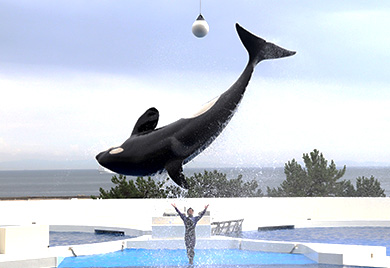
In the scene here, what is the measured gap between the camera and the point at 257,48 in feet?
22.9

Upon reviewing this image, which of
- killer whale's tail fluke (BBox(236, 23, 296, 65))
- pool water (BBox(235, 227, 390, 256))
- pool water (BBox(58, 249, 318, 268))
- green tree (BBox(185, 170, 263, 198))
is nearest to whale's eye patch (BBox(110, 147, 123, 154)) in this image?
killer whale's tail fluke (BBox(236, 23, 296, 65))

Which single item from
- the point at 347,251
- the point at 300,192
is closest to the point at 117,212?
the point at 347,251

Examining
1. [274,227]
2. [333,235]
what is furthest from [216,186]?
[333,235]

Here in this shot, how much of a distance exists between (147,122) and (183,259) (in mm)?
5534

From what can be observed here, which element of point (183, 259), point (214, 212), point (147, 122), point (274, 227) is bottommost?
point (183, 259)

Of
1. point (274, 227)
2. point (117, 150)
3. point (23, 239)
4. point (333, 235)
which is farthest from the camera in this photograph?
point (274, 227)

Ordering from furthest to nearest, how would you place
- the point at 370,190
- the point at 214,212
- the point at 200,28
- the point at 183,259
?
the point at 370,190 → the point at 214,212 → the point at 183,259 → the point at 200,28

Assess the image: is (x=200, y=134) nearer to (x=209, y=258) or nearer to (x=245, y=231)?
(x=209, y=258)

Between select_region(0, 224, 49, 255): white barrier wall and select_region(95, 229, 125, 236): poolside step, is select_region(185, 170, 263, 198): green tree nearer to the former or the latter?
select_region(95, 229, 125, 236): poolside step

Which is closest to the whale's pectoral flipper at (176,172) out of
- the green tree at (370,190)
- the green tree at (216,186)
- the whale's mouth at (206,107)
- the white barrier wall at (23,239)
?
the whale's mouth at (206,107)

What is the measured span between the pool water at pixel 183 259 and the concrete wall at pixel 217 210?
17.6 ft

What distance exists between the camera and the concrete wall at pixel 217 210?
18906mm

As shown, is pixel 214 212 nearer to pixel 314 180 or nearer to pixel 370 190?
pixel 314 180

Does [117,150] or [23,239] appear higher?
[117,150]
